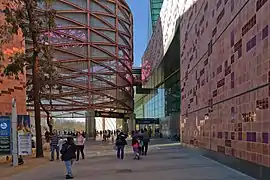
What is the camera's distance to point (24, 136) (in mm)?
20984

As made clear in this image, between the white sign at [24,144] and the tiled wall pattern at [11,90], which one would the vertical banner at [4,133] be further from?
the tiled wall pattern at [11,90]

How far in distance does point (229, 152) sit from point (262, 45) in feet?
17.5

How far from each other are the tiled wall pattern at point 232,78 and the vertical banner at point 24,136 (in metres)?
8.37

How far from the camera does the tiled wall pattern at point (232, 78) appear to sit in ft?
38.2

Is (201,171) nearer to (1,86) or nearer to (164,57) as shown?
(1,86)

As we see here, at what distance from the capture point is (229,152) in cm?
1571

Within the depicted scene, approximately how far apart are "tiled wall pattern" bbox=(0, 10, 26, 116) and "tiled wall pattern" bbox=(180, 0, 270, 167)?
36.1 feet

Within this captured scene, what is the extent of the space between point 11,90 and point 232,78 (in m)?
16.3

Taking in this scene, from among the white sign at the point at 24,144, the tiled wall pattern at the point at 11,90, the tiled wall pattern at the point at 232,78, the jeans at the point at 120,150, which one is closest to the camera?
the tiled wall pattern at the point at 232,78

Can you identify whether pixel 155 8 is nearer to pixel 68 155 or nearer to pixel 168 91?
pixel 168 91

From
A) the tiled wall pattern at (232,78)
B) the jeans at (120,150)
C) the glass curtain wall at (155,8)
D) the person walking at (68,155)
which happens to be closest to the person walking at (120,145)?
the jeans at (120,150)

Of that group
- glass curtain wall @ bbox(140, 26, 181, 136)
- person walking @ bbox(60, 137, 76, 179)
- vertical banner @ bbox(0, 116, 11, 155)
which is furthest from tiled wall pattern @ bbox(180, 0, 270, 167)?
glass curtain wall @ bbox(140, 26, 181, 136)

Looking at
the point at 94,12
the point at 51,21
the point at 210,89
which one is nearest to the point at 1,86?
the point at 51,21

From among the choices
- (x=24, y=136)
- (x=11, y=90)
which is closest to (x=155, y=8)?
(x=11, y=90)
